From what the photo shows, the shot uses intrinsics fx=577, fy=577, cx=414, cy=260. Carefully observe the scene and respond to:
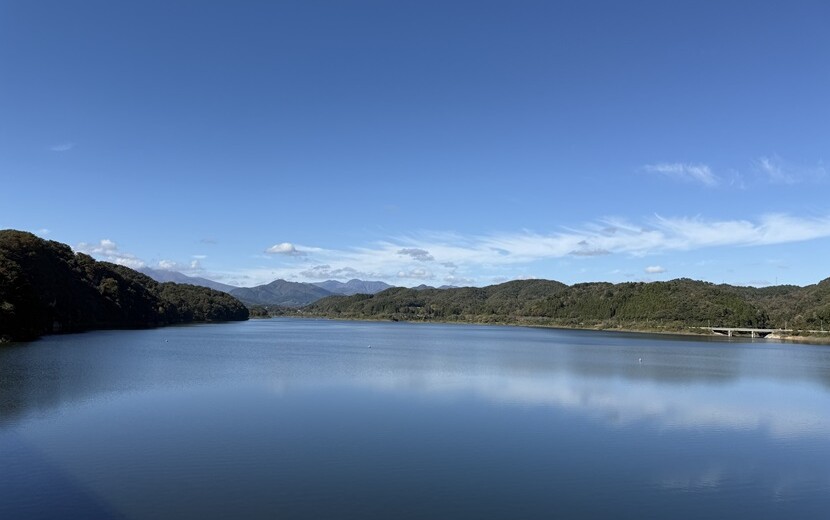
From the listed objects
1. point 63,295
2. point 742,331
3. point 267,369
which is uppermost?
point 63,295

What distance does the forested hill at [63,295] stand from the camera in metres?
50.4

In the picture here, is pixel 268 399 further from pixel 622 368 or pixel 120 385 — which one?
pixel 622 368

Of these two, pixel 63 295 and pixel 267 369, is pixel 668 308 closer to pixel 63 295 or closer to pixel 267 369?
pixel 267 369

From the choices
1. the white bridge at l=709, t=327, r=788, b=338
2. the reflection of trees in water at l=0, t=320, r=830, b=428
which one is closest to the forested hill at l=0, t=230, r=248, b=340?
the reflection of trees in water at l=0, t=320, r=830, b=428

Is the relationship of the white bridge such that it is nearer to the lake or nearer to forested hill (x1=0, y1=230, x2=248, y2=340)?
the lake

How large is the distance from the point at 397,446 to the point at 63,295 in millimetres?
70367

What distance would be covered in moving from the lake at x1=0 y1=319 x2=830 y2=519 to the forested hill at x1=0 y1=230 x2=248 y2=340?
891 inches

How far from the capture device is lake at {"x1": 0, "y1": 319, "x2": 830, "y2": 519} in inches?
457

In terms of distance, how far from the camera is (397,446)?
53.0 feet

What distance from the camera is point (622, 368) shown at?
39.9 m

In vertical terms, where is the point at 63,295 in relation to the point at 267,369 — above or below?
above

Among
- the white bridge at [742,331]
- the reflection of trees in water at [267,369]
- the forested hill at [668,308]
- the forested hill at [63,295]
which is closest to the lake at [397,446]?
the reflection of trees in water at [267,369]

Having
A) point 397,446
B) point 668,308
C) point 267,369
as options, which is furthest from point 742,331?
point 397,446

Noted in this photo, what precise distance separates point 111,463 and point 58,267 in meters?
→ 73.2
